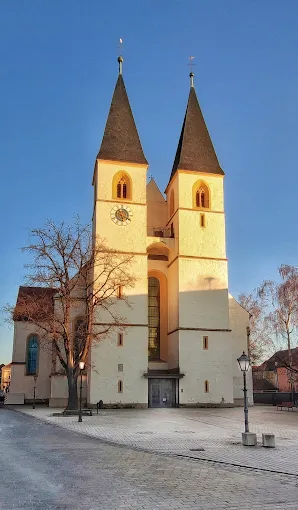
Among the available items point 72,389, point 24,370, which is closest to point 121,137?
point 24,370

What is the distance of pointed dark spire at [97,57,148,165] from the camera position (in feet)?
132

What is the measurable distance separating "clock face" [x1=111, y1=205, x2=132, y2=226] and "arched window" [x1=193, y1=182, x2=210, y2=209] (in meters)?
5.62

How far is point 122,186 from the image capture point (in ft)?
131

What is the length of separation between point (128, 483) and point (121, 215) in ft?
101

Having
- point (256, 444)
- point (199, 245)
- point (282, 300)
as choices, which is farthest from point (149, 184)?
point (256, 444)

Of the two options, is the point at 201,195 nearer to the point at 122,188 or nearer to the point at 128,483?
the point at 122,188

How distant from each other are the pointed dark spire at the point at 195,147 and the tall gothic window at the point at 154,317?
9630mm

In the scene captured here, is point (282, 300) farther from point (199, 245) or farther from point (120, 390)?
point (120, 390)

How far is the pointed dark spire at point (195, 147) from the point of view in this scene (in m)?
41.4

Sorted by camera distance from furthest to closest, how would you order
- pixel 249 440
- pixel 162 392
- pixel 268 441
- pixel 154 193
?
pixel 154 193, pixel 162 392, pixel 249 440, pixel 268 441

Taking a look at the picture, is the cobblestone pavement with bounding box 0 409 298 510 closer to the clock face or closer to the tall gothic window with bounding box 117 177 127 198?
the clock face

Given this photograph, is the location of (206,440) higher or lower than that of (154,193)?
lower

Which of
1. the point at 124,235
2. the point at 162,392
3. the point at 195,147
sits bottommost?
Answer: the point at 162,392

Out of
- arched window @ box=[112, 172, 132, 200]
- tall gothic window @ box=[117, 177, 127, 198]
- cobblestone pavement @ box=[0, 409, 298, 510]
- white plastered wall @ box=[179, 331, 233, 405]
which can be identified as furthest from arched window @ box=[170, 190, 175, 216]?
cobblestone pavement @ box=[0, 409, 298, 510]
